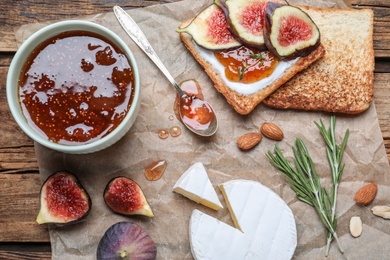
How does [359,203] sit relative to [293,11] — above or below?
below

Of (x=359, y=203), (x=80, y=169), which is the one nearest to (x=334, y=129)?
(x=359, y=203)

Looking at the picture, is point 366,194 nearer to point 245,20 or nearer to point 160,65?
point 245,20

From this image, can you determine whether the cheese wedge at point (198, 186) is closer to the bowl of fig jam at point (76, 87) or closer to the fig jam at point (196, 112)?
the fig jam at point (196, 112)

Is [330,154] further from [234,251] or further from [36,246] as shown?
[36,246]

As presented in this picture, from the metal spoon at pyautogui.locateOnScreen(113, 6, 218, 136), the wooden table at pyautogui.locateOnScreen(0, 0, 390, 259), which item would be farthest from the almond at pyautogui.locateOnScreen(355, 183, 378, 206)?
the metal spoon at pyautogui.locateOnScreen(113, 6, 218, 136)

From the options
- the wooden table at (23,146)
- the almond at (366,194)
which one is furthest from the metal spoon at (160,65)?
the almond at (366,194)

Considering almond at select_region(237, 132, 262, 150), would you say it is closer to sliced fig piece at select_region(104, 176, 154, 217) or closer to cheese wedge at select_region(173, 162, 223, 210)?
cheese wedge at select_region(173, 162, 223, 210)

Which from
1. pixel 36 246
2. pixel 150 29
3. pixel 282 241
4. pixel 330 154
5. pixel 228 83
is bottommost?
pixel 36 246
